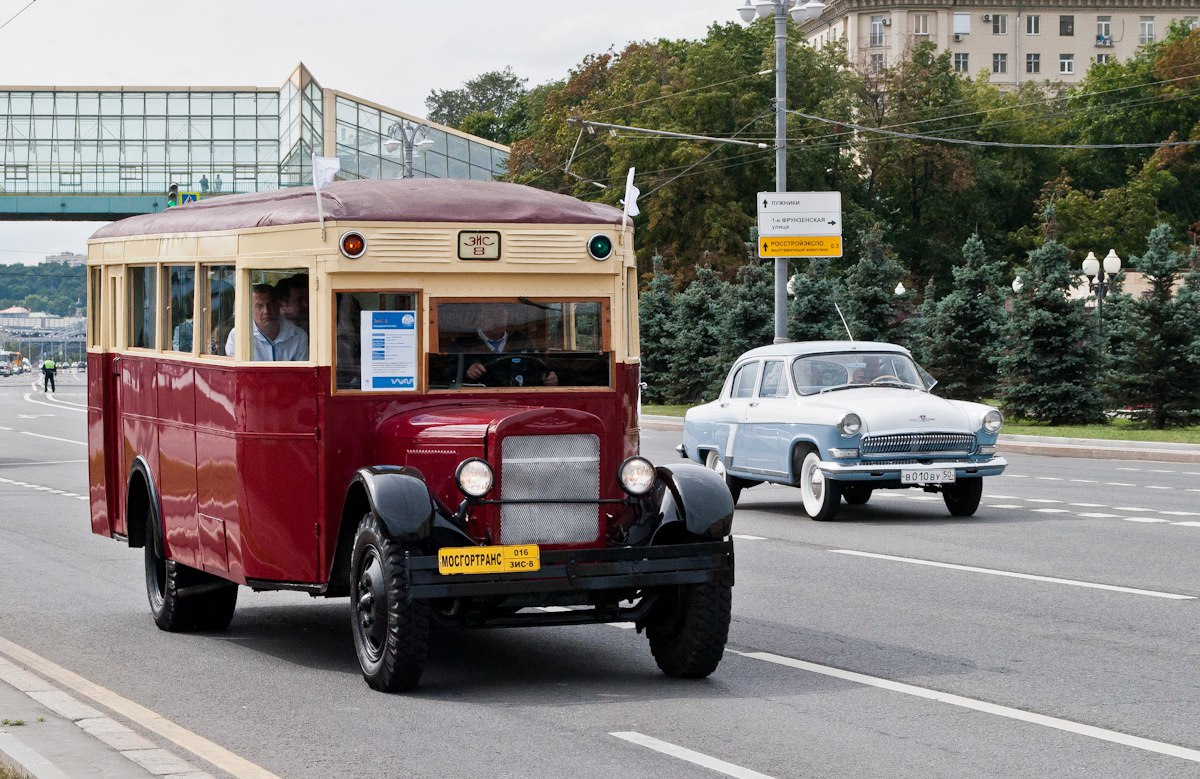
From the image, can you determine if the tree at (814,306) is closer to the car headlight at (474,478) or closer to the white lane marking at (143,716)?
the white lane marking at (143,716)

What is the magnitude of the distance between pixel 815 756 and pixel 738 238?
62144 millimetres

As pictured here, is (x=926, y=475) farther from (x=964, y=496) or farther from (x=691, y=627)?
(x=691, y=627)

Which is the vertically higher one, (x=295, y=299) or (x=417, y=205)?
(x=417, y=205)

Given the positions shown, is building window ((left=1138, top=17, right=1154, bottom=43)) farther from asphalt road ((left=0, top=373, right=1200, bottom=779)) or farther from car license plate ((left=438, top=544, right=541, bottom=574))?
car license plate ((left=438, top=544, right=541, bottom=574))

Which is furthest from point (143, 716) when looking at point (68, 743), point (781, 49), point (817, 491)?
point (781, 49)

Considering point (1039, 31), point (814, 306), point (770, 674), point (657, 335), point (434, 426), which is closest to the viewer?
point (434, 426)

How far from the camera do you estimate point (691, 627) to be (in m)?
9.30

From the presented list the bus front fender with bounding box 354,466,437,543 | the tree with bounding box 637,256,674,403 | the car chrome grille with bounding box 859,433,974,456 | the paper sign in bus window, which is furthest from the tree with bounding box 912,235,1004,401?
the bus front fender with bounding box 354,466,437,543

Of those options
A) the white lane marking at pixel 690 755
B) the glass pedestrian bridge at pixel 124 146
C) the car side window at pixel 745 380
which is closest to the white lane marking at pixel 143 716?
the white lane marking at pixel 690 755

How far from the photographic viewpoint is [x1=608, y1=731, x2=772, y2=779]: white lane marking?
23.7ft

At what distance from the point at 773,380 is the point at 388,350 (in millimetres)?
11205

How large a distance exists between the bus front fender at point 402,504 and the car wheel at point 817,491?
414 inches

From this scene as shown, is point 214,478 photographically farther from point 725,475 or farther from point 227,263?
point 725,475

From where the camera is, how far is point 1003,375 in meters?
39.8
